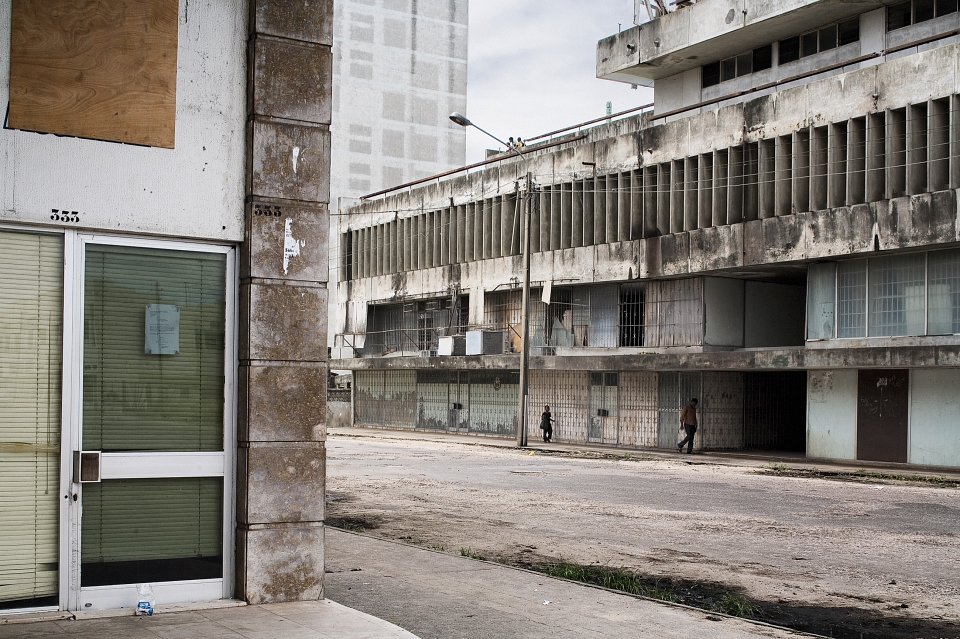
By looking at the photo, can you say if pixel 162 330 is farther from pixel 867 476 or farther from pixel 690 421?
pixel 690 421

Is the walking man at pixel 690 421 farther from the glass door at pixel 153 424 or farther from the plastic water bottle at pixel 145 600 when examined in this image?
the plastic water bottle at pixel 145 600

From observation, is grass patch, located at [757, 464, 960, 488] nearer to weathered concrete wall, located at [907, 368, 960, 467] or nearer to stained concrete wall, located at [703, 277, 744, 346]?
weathered concrete wall, located at [907, 368, 960, 467]

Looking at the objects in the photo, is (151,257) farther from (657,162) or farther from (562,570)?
(657,162)

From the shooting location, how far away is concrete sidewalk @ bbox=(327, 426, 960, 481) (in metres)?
28.4

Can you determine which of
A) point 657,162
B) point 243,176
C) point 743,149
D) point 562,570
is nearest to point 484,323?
point 657,162

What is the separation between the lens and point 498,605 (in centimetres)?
879

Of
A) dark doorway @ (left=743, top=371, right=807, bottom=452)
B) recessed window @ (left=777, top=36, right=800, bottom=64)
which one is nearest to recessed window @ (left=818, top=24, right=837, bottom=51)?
recessed window @ (left=777, top=36, right=800, bottom=64)

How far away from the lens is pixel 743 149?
3475 cm

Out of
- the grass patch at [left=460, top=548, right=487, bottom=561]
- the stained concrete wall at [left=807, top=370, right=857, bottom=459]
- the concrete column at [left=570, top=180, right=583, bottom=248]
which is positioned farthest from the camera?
the concrete column at [left=570, top=180, right=583, bottom=248]

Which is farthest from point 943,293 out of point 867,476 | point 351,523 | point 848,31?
point 351,523

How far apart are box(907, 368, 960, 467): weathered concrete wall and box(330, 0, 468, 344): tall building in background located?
48.0 m

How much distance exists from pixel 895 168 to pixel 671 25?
42.3ft

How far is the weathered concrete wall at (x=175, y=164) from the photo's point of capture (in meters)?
7.14

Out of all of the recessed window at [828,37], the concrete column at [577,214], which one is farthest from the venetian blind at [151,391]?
the concrete column at [577,214]
